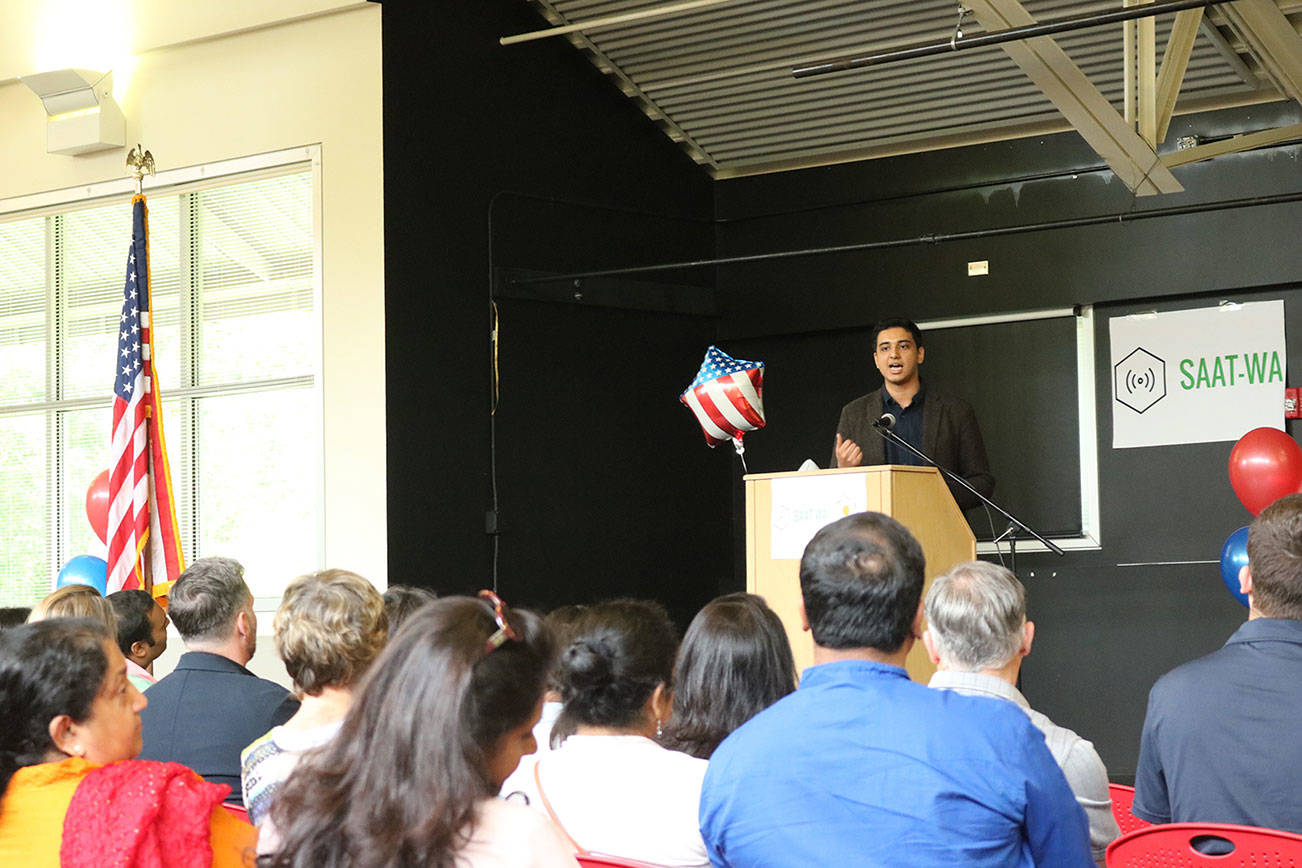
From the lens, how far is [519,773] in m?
2.68

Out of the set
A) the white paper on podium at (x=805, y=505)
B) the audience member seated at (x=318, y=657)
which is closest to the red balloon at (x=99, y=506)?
the white paper on podium at (x=805, y=505)

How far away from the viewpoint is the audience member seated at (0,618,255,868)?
2078 mm

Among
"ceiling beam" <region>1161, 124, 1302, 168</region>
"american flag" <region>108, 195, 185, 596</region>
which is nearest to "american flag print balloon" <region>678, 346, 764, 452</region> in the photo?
"ceiling beam" <region>1161, 124, 1302, 168</region>

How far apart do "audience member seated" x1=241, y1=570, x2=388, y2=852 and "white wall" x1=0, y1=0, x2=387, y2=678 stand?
11.8ft

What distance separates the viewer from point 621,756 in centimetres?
248

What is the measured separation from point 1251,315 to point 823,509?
11.2ft

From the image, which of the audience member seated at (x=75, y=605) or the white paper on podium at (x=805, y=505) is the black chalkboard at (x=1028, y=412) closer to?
the white paper on podium at (x=805, y=505)

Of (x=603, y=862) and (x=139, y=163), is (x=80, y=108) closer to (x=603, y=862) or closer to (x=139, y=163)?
(x=139, y=163)

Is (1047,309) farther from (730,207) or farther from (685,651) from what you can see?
(685,651)

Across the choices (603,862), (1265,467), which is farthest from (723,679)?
(1265,467)

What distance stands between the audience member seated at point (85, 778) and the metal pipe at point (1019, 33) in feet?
12.2

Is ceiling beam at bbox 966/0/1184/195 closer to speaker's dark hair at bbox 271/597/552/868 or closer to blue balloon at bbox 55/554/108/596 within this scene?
speaker's dark hair at bbox 271/597/552/868

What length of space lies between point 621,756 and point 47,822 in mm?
933

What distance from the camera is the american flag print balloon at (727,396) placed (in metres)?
6.42
